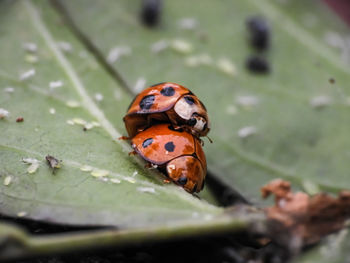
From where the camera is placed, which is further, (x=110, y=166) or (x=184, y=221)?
(x=110, y=166)

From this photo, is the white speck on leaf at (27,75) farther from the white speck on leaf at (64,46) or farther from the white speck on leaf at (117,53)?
the white speck on leaf at (117,53)

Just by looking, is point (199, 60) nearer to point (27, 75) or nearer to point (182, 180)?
point (27, 75)

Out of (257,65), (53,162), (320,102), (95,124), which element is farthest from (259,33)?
(53,162)

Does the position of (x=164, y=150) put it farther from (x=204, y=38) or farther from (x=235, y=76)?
(x=204, y=38)

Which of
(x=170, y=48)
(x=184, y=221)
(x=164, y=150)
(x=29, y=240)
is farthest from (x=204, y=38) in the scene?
(x=29, y=240)

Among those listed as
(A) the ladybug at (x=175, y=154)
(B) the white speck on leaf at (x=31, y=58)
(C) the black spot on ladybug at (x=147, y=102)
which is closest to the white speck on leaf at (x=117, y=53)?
(B) the white speck on leaf at (x=31, y=58)

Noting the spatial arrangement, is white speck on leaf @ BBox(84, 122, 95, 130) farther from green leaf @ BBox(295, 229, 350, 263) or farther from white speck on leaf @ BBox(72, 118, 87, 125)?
green leaf @ BBox(295, 229, 350, 263)

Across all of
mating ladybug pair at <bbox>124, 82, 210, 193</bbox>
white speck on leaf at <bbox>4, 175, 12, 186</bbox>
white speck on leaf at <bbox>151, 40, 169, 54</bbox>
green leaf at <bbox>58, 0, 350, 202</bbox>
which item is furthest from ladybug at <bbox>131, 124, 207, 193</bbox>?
white speck on leaf at <bbox>151, 40, 169, 54</bbox>

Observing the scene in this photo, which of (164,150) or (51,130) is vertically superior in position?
(164,150)
